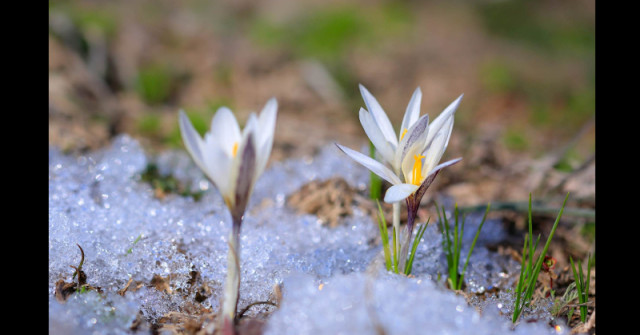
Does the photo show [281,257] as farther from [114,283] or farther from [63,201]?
[63,201]

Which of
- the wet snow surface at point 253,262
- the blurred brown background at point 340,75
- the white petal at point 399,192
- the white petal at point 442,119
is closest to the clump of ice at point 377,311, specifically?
the wet snow surface at point 253,262

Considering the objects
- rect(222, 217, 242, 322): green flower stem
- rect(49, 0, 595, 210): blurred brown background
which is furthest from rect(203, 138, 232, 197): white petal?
rect(49, 0, 595, 210): blurred brown background

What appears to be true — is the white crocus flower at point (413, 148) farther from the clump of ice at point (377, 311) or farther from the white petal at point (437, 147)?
the clump of ice at point (377, 311)

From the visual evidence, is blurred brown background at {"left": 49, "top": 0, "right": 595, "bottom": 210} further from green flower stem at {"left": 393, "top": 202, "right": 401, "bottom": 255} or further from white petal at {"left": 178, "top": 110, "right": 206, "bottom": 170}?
white petal at {"left": 178, "top": 110, "right": 206, "bottom": 170}

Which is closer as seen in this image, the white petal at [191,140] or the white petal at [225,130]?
the white petal at [191,140]

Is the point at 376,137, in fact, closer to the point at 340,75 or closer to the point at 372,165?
the point at 372,165

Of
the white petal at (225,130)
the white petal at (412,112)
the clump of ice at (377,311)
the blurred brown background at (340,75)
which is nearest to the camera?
the clump of ice at (377,311)

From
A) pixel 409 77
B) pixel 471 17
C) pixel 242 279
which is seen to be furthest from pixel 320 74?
pixel 471 17
